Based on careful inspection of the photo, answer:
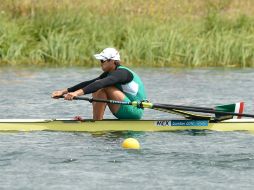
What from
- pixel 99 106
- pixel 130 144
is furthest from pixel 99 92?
pixel 130 144

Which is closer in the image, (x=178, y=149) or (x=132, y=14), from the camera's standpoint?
(x=178, y=149)

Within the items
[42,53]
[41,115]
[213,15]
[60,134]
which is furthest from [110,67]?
[213,15]

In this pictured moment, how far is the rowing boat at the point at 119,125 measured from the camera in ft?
56.6

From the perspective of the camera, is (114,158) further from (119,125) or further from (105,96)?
(105,96)

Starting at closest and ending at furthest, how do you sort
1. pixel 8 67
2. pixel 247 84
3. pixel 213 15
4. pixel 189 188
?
pixel 189 188 → pixel 247 84 → pixel 8 67 → pixel 213 15

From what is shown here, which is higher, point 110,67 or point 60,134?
point 110,67

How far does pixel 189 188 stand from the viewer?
13453 mm

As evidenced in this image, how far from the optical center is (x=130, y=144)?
631 inches

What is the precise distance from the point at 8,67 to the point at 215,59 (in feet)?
17.6

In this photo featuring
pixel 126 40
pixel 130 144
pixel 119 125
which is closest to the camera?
pixel 130 144

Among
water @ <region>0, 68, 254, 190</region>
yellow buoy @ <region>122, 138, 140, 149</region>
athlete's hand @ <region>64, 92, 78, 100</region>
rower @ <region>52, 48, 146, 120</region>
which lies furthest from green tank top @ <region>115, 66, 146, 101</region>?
yellow buoy @ <region>122, 138, 140, 149</region>

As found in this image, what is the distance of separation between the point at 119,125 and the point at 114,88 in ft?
2.13

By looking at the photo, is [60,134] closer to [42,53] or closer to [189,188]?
[189,188]

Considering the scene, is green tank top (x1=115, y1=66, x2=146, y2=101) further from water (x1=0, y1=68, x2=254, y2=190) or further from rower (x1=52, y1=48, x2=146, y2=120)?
water (x1=0, y1=68, x2=254, y2=190)
